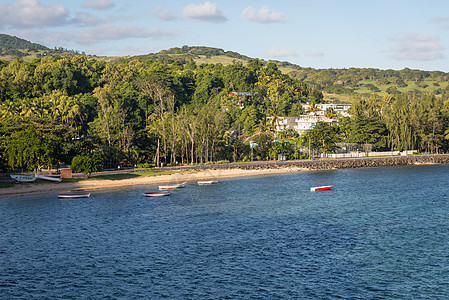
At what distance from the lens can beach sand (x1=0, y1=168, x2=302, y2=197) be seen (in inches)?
4235

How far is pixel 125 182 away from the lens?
401 ft

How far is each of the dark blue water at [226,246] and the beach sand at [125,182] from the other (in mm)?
5860

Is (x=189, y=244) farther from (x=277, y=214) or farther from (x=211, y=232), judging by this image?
(x=277, y=214)

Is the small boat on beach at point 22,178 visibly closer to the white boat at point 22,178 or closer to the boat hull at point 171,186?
the white boat at point 22,178

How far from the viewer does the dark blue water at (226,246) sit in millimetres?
51406

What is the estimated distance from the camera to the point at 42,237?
72.1 meters

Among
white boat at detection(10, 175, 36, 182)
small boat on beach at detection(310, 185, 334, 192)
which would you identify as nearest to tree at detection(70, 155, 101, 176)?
white boat at detection(10, 175, 36, 182)

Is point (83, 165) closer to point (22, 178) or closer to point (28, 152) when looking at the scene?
point (28, 152)

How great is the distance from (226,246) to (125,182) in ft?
203

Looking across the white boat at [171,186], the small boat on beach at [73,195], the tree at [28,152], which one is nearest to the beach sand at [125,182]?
the tree at [28,152]

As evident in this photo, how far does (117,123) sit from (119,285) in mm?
93962

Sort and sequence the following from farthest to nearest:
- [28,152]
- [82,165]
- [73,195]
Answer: [82,165] < [28,152] < [73,195]

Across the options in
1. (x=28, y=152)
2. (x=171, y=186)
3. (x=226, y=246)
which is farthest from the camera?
(x=171, y=186)

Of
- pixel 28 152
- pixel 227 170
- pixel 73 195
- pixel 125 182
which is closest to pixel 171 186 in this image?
pixel 125 182
